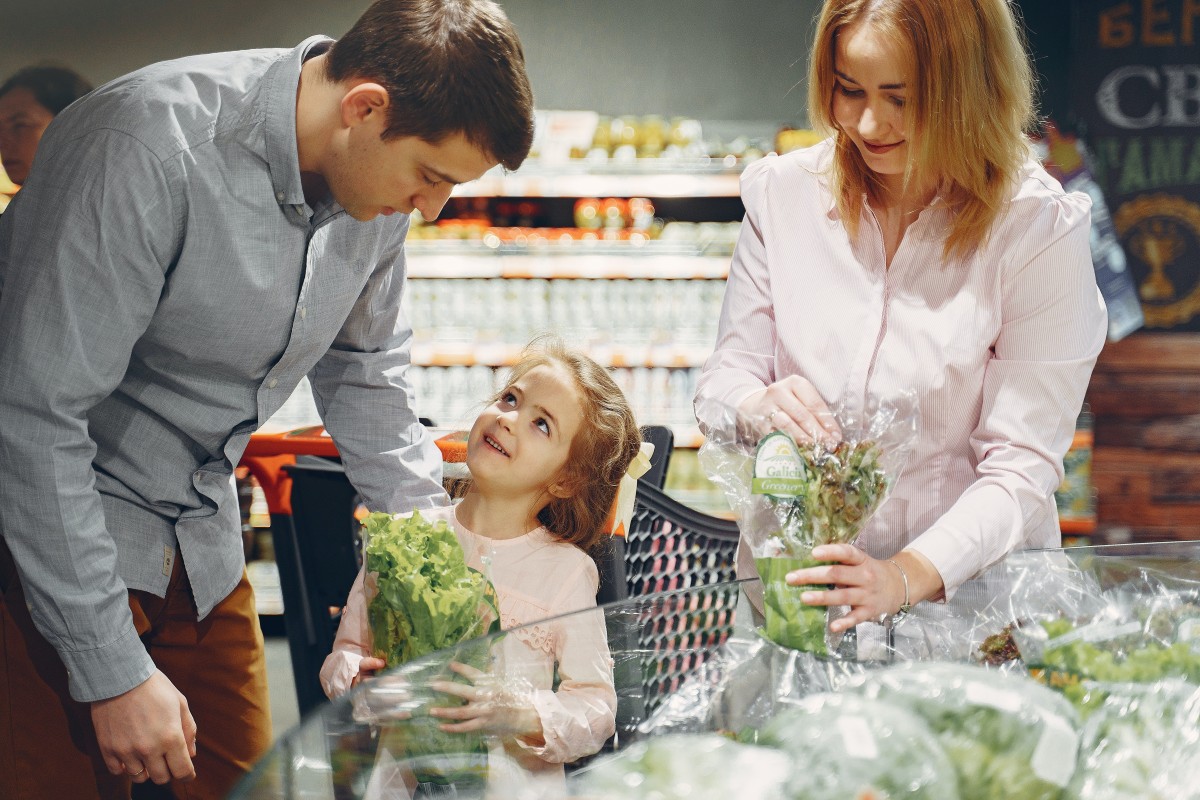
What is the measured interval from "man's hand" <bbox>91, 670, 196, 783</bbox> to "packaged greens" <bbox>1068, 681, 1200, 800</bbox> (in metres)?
1.08

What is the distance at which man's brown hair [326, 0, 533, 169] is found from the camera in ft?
4.56

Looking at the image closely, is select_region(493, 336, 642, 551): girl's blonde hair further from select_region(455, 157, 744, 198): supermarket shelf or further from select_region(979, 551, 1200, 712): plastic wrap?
select_region(455, 157, 744, 198): supermarket shelf

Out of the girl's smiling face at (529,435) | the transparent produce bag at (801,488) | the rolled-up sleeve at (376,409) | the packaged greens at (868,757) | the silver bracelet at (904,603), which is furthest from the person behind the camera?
the rolled-up sleeve at (376,409)

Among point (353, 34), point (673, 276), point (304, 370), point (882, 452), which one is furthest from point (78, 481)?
point (673, 276)

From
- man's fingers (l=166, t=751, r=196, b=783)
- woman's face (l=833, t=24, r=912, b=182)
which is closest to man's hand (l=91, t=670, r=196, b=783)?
man's fingers (l=166, t=751, r=196, b=783)

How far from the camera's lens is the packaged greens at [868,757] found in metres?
0.79

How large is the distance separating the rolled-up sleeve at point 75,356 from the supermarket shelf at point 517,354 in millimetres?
3527

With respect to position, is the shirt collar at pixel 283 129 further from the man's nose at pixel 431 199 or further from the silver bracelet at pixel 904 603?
the silver bracelet at pixel 904 603

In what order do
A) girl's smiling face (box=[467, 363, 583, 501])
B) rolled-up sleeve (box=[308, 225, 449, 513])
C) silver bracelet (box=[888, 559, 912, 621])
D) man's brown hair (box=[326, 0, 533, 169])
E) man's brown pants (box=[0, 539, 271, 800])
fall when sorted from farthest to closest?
rolled-up sleeve (box=[308, 225, 449, 513]) → girl's smiling face (box=[467, 363, 583, 501]) → man's brown pants (box=[0, 539, 271, 800]) → man's brown hair (box=[326, 0, 533, 169]) → silver bracelet (box=[888, 559, 912, 621])

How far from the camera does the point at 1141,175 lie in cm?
471

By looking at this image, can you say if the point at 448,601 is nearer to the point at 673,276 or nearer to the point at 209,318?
the point at 209,318

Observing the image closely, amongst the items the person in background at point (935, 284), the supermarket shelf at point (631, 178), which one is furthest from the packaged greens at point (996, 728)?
the supermarket shelf at point (631, 178)

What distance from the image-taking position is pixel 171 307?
145 cm

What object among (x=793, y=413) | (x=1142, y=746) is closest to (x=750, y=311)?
(x=793, y=413)
